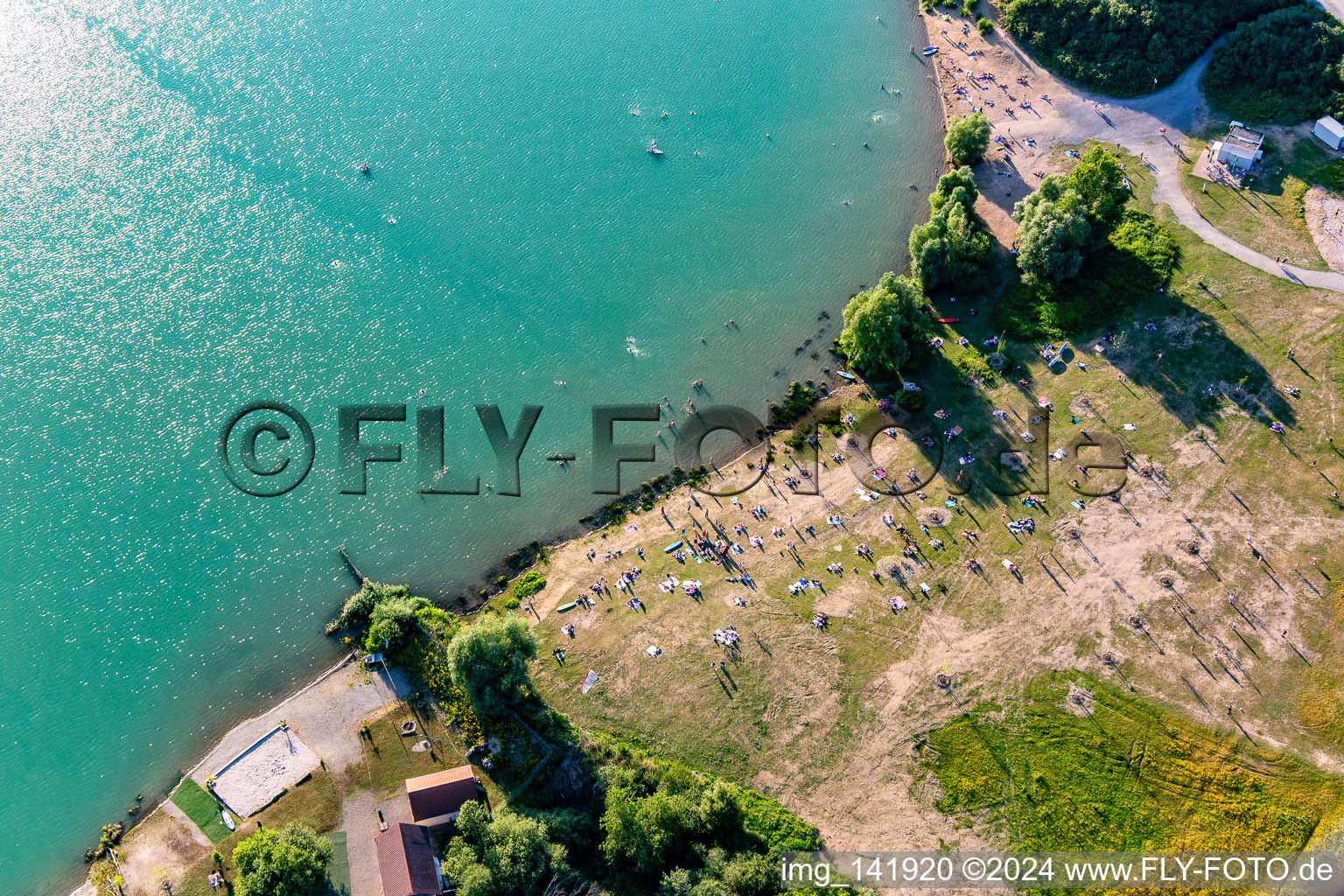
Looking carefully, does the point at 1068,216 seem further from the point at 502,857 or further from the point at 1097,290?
the point at 502,857

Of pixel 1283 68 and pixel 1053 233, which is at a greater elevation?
pixel 1053 233

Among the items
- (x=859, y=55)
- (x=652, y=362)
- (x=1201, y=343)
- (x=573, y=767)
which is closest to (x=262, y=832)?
(x=573, y=767)

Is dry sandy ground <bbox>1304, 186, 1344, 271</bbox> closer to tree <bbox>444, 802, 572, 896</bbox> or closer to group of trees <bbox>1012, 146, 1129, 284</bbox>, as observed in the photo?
group of trees <bbox>1012, 146, 1129, 284</bbox>

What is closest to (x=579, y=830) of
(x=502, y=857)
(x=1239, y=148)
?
(x=502, y=857)

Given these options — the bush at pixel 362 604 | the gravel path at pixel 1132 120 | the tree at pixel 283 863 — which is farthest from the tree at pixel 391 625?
the gravel path at pixel 1132 120

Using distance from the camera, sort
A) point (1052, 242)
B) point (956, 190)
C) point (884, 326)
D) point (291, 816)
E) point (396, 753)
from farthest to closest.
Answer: point (956, 190) → point (1052, 242) → point (884, 326) → point (396, 753) → point (291, 816)

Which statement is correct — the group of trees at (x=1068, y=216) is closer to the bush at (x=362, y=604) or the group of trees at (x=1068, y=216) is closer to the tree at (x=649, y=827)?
the tree at (x=649, y=827)
